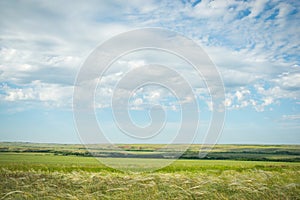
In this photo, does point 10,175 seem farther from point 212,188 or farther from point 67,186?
point 212,188

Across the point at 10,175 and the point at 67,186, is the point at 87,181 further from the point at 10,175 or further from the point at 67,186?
the point at 10,175

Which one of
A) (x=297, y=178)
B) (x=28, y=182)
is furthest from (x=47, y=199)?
(x=297, y=178)

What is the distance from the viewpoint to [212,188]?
12391 millimetres

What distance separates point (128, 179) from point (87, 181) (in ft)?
5.93

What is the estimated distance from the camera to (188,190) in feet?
Result: 37.8

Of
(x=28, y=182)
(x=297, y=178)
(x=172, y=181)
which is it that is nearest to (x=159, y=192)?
(x=172, y=181)

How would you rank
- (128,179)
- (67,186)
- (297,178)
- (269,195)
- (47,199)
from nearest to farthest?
(47,199)
(269,195)
(67,186)
(128,179)
(297,178)

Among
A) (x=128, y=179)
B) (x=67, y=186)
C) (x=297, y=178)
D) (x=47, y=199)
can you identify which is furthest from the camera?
(x=297, y=178)

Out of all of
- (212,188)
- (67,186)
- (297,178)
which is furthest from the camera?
(297,178)

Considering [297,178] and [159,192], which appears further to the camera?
[297,178]

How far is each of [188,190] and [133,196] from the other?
6.54ft

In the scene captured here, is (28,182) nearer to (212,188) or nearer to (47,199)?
(47,199)

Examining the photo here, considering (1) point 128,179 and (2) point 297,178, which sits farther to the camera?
(2) point 297,178

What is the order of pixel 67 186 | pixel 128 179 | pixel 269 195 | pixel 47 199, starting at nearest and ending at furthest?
pixel 47 199 < pixel 269 195 < pixel 67 186 < pixel 128 179
